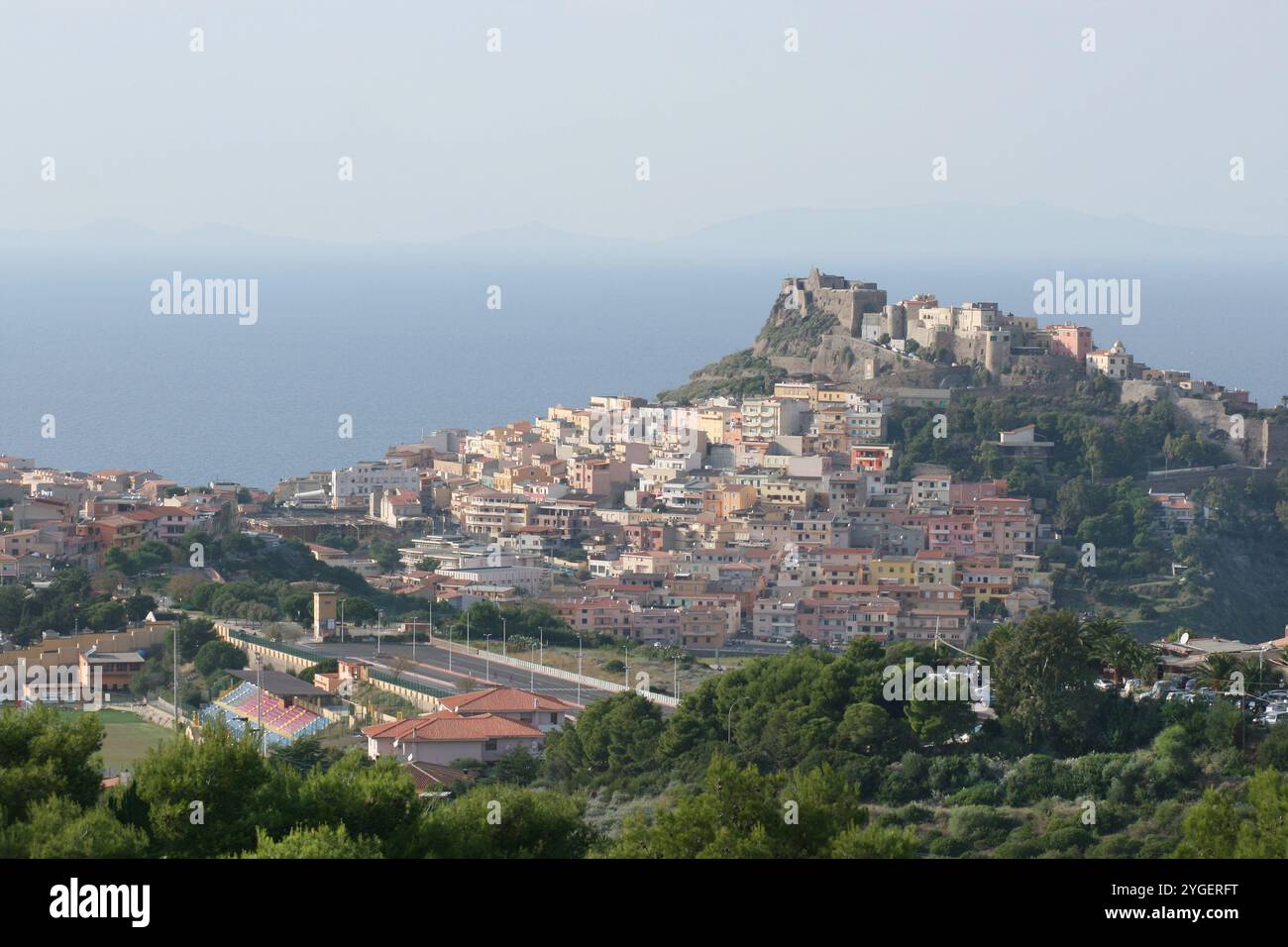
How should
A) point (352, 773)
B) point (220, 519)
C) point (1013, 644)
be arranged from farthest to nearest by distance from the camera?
point (220, 519), point (1013, 644), point (352, 773)

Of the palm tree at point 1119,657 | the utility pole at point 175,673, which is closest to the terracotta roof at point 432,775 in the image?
the utility pole at point 175,673

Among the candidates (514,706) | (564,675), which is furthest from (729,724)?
(564,675)

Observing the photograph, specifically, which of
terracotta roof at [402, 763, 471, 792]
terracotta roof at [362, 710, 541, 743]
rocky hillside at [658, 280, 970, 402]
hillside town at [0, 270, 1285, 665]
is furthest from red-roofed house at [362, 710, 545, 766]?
rocky hillside at [658, 280, 970, 402]

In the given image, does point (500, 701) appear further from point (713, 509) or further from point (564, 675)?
point (713, 509)

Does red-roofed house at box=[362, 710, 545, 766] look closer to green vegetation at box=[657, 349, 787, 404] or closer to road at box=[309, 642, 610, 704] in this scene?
road at box=[309, 642, 610, 704]

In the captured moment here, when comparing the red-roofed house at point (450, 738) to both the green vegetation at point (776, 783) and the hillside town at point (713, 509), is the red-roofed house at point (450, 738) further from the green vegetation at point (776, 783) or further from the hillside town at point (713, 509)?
the hillside town at point (713, 509)
